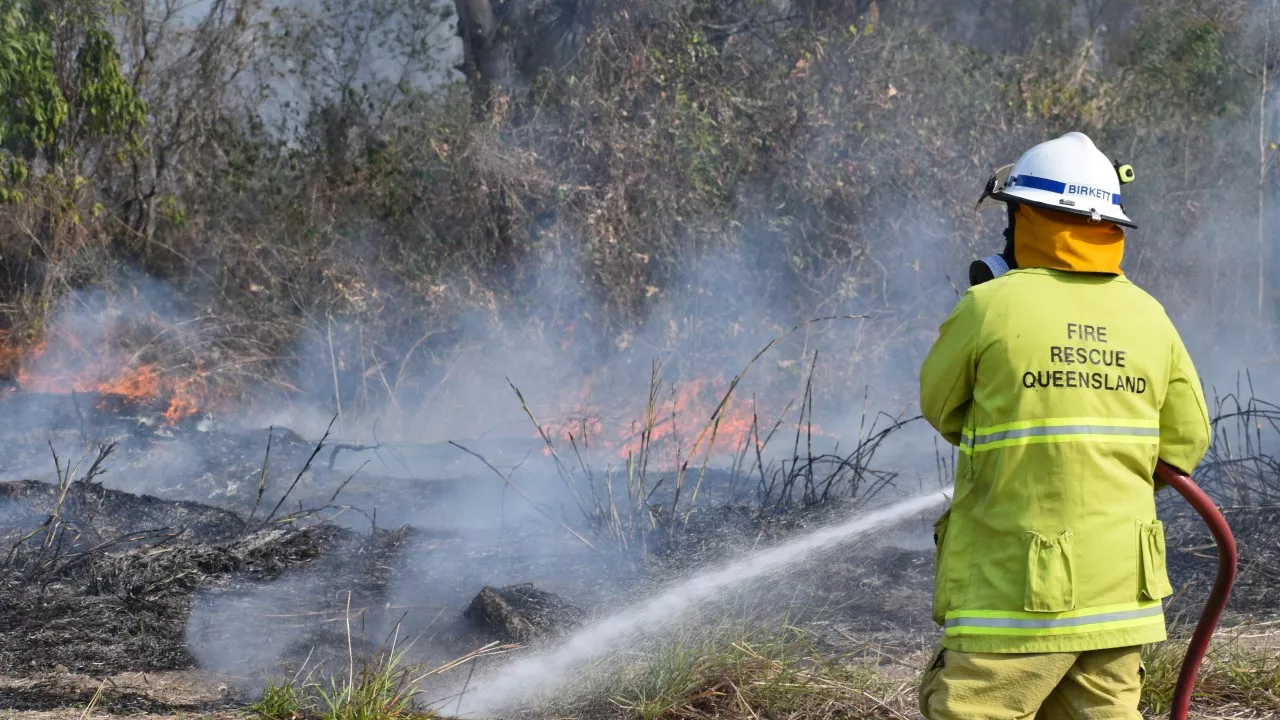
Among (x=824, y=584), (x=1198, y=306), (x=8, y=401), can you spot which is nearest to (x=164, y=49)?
(x=8, y=401)

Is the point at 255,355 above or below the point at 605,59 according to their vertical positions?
below

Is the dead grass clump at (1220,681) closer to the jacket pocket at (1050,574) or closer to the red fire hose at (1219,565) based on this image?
the red fire hose at (1219,565)

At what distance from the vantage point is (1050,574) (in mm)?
2393

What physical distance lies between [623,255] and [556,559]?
5425 millimetres

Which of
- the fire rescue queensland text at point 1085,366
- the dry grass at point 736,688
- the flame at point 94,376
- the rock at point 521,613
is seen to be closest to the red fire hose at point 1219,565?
the fire rescue queensland text at point 1085,366

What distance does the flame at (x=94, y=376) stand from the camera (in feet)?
30.9

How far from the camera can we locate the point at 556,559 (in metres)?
5.86

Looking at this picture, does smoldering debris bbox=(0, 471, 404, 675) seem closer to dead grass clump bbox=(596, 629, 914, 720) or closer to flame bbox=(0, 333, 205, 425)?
dead grass clump bbox=(596, 629, 914, 720)

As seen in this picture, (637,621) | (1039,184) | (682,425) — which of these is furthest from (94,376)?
(1039,184)

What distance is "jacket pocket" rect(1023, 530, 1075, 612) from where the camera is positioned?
238cm

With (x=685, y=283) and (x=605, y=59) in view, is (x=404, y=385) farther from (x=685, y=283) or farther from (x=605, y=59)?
(x=605, y=59)

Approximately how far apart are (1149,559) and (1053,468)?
30 cm

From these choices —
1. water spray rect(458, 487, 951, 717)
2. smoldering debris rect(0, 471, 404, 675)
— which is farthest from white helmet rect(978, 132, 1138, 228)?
smoldering debris rect(0, 471, 404, 675)

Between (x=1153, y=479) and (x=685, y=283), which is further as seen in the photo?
(x=685, y=283)
